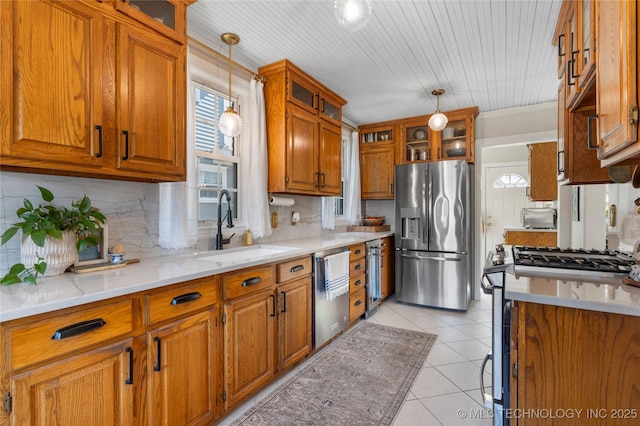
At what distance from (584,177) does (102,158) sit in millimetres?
2672

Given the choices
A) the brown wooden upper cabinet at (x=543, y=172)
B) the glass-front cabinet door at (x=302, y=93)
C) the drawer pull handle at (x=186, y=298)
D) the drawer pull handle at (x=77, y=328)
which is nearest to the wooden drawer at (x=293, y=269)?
the drawer pull handle at (x=186, y=298)

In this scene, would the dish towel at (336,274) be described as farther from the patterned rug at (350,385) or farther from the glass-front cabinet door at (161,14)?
the glass-front cabinet door at (161,14)

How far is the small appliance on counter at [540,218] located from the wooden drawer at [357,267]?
4.85 metres

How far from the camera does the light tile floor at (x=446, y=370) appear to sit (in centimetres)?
184

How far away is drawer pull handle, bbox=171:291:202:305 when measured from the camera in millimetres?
1470

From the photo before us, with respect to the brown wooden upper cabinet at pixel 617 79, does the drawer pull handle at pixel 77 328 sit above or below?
below

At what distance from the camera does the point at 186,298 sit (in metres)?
1.51

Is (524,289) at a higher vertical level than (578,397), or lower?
higher

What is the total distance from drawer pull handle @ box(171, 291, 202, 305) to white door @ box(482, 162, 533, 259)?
6726 millimetres

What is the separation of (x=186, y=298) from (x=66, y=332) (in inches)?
19.2

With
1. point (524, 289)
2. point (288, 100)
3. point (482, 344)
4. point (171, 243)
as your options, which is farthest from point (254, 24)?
point (482, 344)

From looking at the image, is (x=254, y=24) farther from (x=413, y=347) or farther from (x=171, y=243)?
(x=413, y=347)

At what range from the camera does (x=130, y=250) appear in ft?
6.21

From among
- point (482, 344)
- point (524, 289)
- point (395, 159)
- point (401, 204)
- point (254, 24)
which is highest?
point (254, 24)
